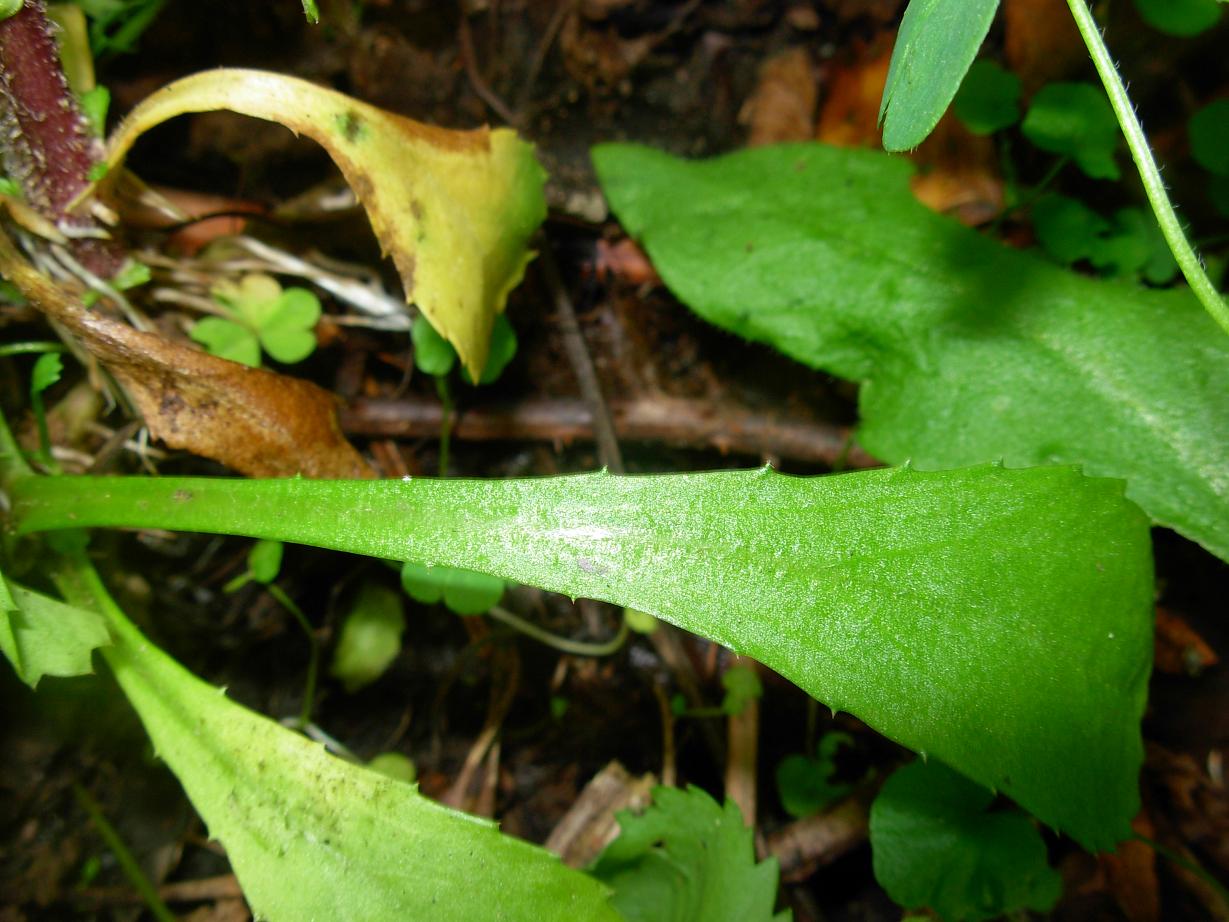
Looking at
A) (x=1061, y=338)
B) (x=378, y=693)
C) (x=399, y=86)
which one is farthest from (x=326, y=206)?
(x=1061, y=338)

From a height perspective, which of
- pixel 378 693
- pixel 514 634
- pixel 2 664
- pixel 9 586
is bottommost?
pixel 378 693

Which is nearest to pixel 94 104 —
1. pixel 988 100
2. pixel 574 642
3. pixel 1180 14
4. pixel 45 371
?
pixel 45 371

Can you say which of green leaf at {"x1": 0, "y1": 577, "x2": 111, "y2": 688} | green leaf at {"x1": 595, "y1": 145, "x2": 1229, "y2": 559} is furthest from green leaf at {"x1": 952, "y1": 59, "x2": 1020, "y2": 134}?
green leaf at {"x1": 0, "y1": 577, "x2": 111, "y2": 688}

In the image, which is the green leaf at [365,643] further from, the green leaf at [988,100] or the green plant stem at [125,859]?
the green leaf at [988,100]

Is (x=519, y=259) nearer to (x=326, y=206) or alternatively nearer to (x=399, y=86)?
(x=326, y=206)

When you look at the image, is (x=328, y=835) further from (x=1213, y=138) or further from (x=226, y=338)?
(x=1213, y=138)

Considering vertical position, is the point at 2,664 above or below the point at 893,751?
above

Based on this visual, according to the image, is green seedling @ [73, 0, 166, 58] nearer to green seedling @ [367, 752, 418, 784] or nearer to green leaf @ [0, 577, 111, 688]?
green leaf @ [0, 577, 111, 688]
